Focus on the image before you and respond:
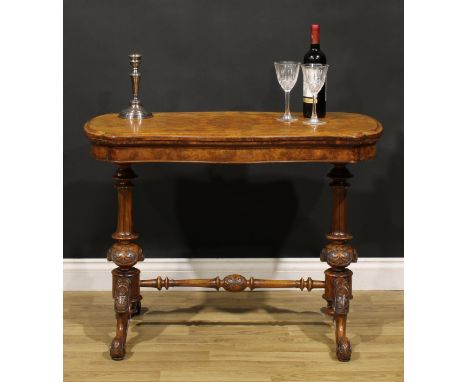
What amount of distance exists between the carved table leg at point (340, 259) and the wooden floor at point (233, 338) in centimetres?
10

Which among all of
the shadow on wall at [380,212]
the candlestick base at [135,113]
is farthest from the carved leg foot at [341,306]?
the candlestick base at [135,113]

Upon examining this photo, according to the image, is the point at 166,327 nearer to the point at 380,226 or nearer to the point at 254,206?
the point at 254,206

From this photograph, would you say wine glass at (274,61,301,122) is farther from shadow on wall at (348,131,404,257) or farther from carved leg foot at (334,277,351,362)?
shadow on wall at (348,131,404,257)

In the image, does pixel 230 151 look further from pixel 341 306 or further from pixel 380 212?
pixel 380 212

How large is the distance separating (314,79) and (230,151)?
44 cm

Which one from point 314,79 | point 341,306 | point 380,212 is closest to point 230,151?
point 314,79

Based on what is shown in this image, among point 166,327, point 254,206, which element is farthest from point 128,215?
point 254,206

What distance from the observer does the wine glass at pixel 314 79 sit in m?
3.56

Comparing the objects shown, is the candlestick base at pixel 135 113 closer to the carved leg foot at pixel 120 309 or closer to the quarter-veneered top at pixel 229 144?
the quarter-veneered top at pixel 229 144

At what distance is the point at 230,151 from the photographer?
3.45 meters

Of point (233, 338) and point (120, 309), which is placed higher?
point (120, 309)

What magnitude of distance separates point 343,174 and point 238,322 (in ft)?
2.62

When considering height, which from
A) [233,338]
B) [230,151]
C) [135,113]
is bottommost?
[233,338]

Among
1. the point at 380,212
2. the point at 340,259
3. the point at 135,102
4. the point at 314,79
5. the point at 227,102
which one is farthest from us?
the point at 380,212
